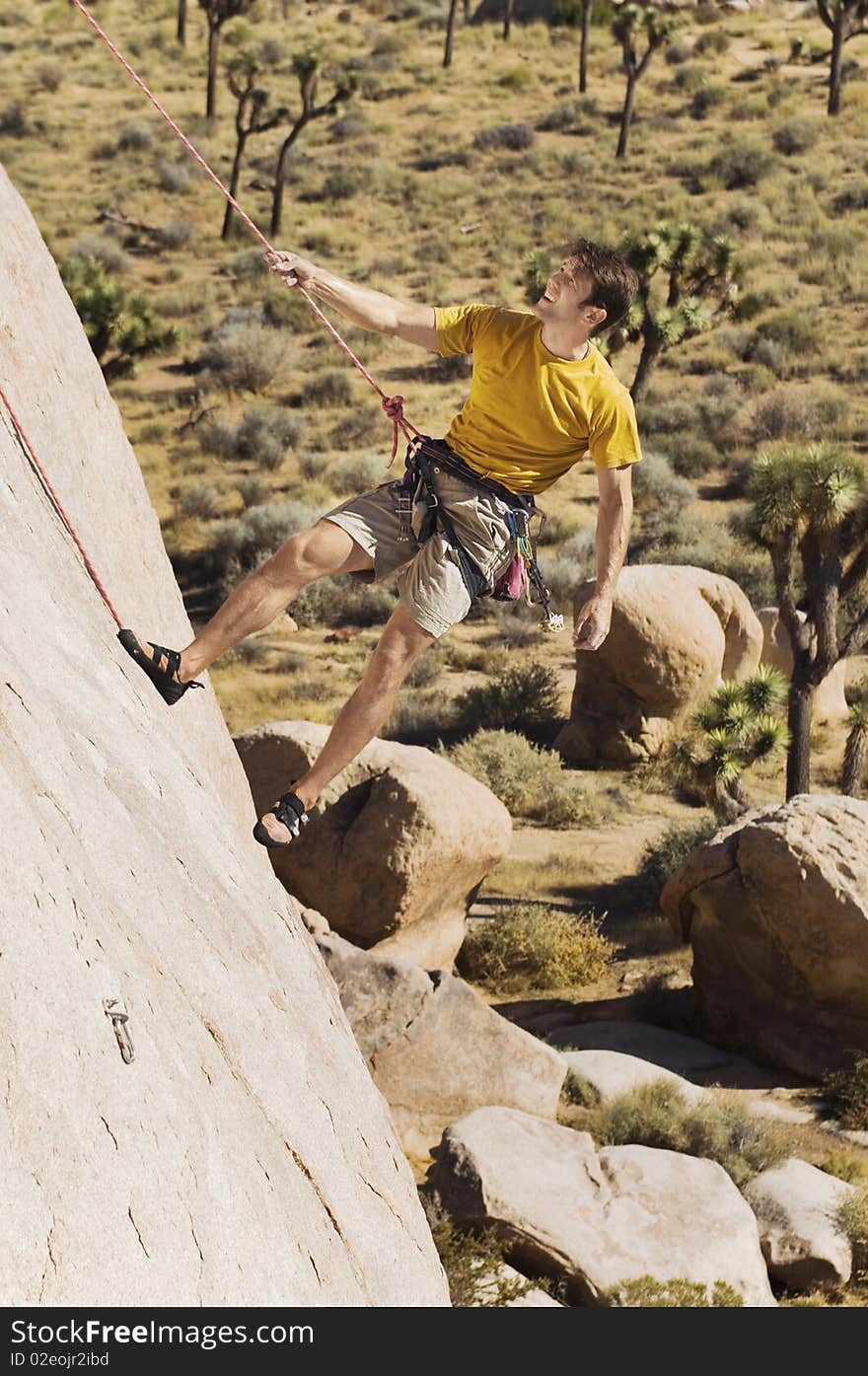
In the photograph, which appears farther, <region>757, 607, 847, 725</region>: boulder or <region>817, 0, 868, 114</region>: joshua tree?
<region>817, 0, 868, 114</region>: joshua tree

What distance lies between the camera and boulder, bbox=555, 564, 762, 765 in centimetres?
1720

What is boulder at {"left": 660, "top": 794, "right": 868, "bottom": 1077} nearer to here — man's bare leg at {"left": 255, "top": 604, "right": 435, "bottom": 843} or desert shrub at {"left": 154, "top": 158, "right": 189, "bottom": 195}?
man's bare leg at {"left": 255, "top": 604, "right": 435, "bottom": 843}

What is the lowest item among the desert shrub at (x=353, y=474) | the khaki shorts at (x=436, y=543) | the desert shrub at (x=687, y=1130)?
the desert shrub at (x=353, y=474)

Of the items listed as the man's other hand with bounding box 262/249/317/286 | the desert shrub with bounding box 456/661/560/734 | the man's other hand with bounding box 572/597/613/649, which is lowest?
the desert shrub with bounding box 456/661/560/734

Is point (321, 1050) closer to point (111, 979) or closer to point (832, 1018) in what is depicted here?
point (111, 979)

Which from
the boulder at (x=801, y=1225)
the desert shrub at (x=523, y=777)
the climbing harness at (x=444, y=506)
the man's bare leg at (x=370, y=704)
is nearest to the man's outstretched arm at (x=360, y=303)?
the climbing harness at (x=444, y=506)

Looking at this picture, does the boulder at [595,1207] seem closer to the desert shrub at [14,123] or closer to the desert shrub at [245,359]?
the desert shrub at [245,359]

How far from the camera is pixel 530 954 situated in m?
13.2

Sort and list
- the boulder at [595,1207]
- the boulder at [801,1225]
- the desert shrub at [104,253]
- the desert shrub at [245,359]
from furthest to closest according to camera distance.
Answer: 1. the desert shrub at [104,253]
2. the desert shrub at [245,359]
3. the boulder at [801,1225]
4. the boulder at [595,1207]

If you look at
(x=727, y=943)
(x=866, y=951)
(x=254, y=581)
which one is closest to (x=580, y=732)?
(x=727, y=943)

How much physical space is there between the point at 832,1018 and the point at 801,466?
19.6ft

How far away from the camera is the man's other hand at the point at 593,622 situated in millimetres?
4711

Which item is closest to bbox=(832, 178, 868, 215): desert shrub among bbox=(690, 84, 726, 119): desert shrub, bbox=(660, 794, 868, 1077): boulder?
bbox=(690, 84, 726, 119): desert shrub

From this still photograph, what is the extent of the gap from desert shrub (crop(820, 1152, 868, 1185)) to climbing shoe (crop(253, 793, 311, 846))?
6774mm
